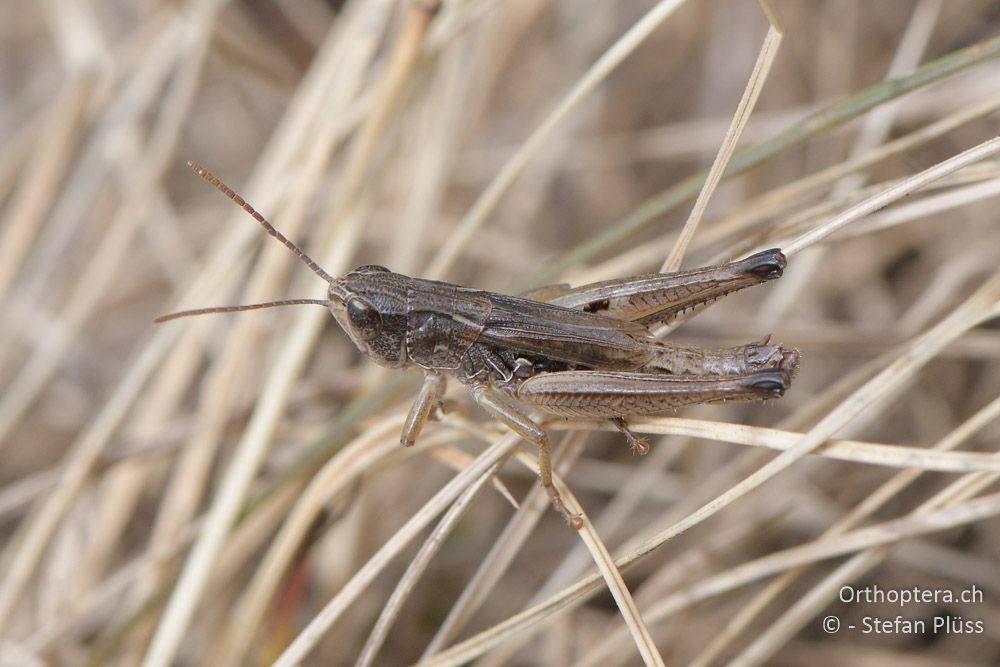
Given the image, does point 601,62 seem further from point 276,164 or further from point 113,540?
point 113,540

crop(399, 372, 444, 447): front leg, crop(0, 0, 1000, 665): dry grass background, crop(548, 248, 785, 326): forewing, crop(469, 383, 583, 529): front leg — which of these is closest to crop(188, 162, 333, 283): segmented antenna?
crop(0, 0, 1000, 665): dry grass background

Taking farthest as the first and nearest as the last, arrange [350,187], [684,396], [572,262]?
1. [350,187]
2. [572,262]
3. [684,396]

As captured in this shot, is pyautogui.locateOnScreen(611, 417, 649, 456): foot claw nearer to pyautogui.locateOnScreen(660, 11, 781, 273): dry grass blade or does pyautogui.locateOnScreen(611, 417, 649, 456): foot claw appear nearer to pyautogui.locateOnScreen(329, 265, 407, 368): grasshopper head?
pyautogui.locateOnScreen(660, 11, 781, 273): dry grass blade

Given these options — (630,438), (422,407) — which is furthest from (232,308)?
(630,438)

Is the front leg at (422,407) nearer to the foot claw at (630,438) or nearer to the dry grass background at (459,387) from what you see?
the dry grass background at (459,387)

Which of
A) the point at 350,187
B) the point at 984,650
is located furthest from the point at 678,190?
the point at 984,650

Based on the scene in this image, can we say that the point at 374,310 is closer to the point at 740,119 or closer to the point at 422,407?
the point at 422,407

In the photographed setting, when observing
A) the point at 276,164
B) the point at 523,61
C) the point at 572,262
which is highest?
the point at 523,61
